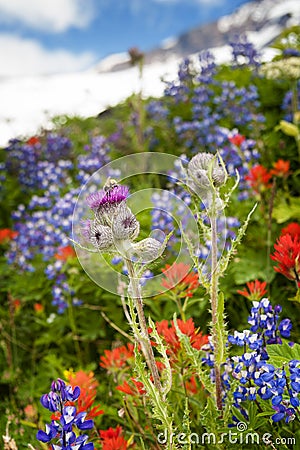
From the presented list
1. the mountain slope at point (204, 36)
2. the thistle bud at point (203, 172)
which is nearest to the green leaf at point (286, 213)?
the thistle bud at point (203, 172)

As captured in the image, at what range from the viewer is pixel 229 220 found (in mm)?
2277

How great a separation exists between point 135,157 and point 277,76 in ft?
8.42

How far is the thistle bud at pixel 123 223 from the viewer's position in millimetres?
947

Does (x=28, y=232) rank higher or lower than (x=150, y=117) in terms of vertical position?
lower

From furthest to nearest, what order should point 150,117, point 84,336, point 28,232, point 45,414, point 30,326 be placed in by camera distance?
point 150,117
point 28,232
point 30,326
point 84,336
point 45,414

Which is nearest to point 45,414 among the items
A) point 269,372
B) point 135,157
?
point 269,372

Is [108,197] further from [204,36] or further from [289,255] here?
[204,36]

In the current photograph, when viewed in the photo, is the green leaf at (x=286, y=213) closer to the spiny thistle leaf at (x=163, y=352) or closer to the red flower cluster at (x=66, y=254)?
the red flower cluster at (x=66, y=254)

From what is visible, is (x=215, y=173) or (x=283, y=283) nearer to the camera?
(x=215, y=173)

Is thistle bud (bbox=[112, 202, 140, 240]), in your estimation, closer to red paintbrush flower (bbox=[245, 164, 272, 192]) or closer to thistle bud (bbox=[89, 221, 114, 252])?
thistle bud (bbox=[89, 221, 114, 252])

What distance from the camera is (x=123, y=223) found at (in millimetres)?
950

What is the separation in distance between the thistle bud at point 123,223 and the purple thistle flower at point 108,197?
15 mm

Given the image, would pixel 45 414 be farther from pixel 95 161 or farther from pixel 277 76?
pixel 277 76

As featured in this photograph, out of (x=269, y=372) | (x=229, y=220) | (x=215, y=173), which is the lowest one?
(x=269, y=372)
